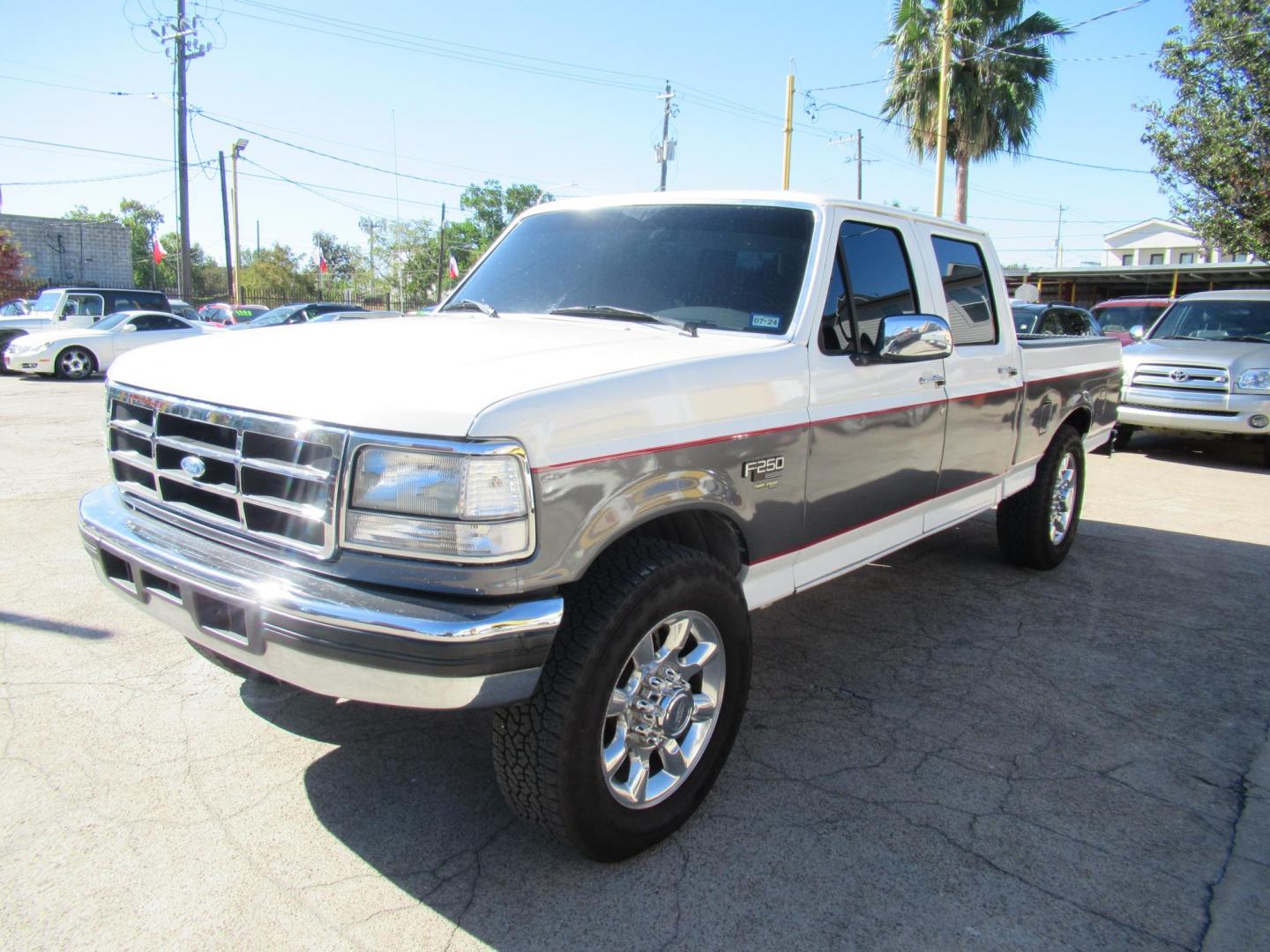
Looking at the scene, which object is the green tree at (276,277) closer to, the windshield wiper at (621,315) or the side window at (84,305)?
the side window at (84,305)

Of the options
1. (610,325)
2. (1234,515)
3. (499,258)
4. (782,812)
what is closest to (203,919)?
(782,812)

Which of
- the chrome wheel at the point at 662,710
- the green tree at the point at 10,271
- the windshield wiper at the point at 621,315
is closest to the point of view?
the chrome wheel at the point at 662,710

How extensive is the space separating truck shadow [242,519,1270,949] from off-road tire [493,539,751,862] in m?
0.21

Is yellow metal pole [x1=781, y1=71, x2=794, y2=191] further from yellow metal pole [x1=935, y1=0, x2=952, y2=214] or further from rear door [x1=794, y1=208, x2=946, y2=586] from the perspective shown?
rear door [x1=794, y1=208, x2=946, y2=586]

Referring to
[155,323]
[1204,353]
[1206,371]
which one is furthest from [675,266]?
[155,323]

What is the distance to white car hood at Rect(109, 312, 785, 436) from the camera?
2.21 metres

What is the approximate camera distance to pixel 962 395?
4.25 metres

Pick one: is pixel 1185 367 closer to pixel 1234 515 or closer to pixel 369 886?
pixel 1234 515

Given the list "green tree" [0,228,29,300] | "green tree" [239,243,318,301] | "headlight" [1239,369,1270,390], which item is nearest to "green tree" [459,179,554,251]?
"green tree" [239,243,318,301]

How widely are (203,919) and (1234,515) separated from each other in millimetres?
8207

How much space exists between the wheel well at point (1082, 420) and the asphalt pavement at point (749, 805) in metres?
1.48

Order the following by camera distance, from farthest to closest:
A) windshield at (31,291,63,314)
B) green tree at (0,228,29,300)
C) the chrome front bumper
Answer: green tree at (0,228,29,300)
windshield at (31,291,63,314)
the chrome front bumper

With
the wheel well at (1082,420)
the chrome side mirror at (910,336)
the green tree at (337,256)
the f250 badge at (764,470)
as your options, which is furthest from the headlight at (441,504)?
the green tree at (337,256)

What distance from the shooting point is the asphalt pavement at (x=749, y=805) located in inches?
93.8
